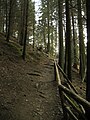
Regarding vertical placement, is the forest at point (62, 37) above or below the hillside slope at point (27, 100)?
above

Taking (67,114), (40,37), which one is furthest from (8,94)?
(40,37)

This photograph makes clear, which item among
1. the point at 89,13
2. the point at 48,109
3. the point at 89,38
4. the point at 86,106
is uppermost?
the point at 89,13

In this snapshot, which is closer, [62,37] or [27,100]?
[27,100]

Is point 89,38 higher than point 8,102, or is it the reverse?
point 89,38

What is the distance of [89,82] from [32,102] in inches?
137

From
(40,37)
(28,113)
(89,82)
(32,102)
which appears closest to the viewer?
(89,82)

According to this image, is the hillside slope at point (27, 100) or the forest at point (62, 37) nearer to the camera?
the hillside slope at point (27, 100)

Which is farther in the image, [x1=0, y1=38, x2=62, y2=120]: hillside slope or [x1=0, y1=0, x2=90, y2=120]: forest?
[x1=0, y1=0, x2=90, y2=120]: forest

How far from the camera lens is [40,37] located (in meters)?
52.5

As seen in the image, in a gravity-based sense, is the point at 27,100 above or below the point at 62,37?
below

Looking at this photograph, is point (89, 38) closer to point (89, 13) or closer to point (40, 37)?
point (89, 13)

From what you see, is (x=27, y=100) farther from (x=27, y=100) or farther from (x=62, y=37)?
(x=62, y=37)

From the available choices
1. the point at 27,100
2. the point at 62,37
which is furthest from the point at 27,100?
the point at 62,37

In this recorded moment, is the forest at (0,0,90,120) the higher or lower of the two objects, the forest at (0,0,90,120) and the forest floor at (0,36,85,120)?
the higher
